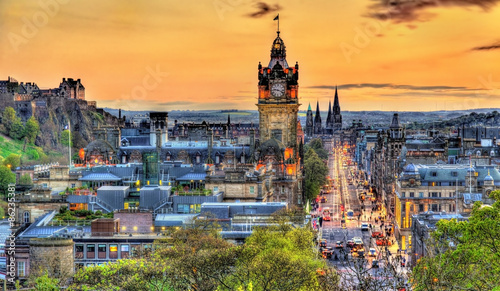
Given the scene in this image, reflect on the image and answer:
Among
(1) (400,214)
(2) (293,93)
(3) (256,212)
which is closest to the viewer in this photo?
(3) (256,212)

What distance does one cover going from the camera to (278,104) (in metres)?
128

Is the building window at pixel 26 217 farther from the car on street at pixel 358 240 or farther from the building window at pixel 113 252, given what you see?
the car on street at pixel 358 240

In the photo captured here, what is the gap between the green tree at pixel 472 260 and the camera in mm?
44344

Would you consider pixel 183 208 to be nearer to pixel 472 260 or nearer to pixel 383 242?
pixel 383 242

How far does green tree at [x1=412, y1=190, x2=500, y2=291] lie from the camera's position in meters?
44.3

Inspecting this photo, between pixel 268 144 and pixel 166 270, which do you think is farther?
pixel 268 144

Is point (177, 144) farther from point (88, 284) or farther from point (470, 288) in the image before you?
point (470, 288)

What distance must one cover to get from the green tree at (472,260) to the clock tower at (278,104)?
3084 inches

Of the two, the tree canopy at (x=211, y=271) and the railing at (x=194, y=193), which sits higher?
the railing at (x=194, y=193)

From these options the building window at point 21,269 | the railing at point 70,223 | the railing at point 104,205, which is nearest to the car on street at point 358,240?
the railing at point 104,205

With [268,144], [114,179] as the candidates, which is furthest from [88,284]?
[268,144]

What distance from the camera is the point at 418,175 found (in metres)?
115

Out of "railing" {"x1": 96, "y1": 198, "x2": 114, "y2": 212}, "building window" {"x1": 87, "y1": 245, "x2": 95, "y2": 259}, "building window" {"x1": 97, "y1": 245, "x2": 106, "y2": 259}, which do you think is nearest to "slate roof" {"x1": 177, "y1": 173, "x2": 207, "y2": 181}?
"railing" {"x1": 96, "y1": 198, "x2": 114, "y2": 212}

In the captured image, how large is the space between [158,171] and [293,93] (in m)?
30.7
